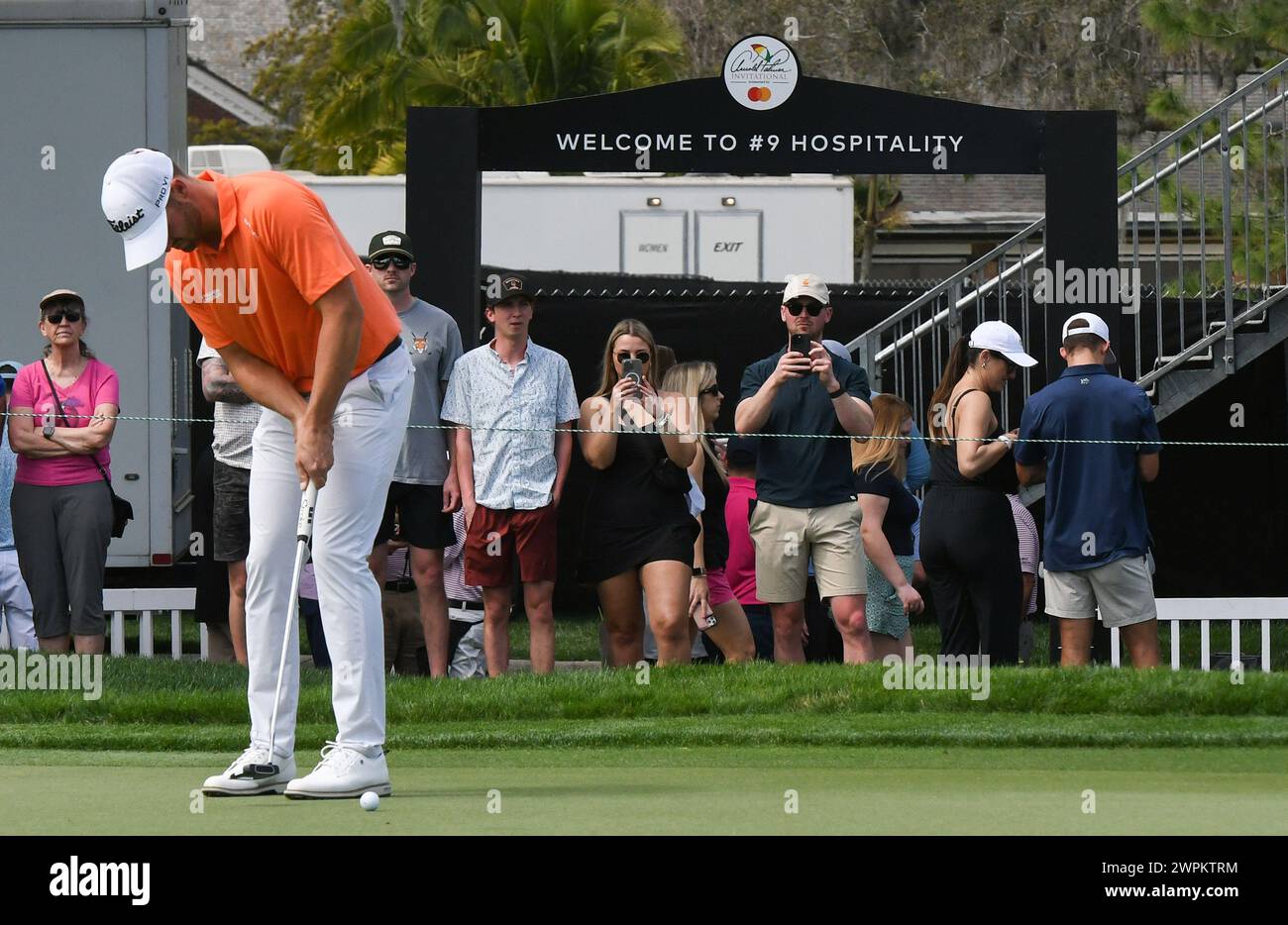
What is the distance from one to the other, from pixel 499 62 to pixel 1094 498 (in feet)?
70.5

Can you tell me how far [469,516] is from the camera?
33.6 feet

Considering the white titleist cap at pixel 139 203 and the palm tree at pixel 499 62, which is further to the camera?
the palm tree at pixel 499 62

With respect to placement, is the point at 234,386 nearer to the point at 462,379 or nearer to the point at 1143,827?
the point at 462,379

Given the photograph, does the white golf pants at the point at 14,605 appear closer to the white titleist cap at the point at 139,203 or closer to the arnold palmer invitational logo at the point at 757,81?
the arnold palmer invitational logo at the point at 757,81

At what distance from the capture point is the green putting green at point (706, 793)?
204 inches

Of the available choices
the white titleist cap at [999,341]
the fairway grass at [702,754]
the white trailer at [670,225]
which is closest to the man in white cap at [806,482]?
the white titleist cap at [999,341]

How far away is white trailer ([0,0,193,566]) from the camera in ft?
38.5

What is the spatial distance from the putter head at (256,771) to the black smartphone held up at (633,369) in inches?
159

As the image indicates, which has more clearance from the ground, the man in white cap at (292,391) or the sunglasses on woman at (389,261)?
the sunglasses on woman at (389,261)

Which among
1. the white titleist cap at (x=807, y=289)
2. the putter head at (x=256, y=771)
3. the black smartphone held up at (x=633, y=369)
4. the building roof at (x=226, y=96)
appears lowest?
the putter head at (x=256, y=771)

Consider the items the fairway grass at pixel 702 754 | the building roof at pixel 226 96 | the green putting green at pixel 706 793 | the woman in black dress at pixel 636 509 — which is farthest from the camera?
the building roof at pixel 226 96

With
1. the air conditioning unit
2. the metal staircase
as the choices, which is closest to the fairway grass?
the metal staircase

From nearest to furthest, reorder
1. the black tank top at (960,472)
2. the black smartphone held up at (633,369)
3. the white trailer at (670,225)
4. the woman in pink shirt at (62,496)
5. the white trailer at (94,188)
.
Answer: the black smartphone held up at (633,369) → the black tank top at (960,472) → the woman in pink shirt at (62,496) → the white trailer at (94,188) → the white trailer at (670,225)

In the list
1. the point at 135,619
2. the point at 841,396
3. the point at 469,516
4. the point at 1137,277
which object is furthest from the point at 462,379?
the point at 135,619
